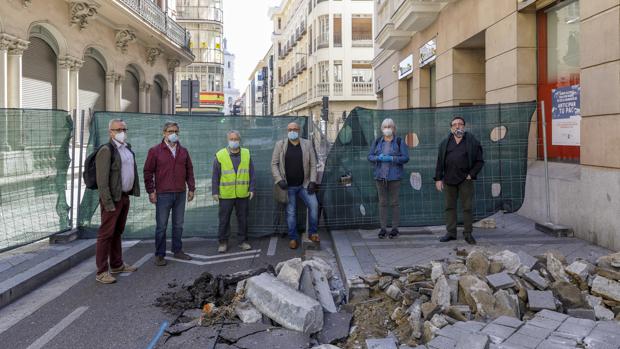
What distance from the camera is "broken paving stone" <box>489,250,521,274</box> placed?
16.5 ft

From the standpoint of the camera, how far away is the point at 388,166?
25.5 feet

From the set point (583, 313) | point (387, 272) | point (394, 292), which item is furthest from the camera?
point (387, 272)

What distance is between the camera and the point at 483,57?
1316 centimetres

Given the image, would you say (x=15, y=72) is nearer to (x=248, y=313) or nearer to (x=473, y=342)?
(x=248, y=313)

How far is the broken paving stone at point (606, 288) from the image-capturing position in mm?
4527

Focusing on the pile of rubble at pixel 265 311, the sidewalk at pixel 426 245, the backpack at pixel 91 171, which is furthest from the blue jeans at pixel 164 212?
the sidewalk at pixel 426 245

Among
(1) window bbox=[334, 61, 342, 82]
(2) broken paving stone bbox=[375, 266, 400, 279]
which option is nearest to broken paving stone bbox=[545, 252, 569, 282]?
(2) broken paving stone bbox=[375, 266, 400, 279]

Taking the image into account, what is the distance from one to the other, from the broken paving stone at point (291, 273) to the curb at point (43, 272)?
9.47ft

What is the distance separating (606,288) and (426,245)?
2914mm

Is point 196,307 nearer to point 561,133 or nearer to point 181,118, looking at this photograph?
point 181,118

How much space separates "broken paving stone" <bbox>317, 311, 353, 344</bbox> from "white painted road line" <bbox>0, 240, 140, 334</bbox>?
290 cm

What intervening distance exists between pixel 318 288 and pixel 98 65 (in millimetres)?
19261

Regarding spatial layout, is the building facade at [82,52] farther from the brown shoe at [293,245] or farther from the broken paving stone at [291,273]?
the broken paving stone at [291,273]

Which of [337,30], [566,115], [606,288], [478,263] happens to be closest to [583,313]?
[606,288]
